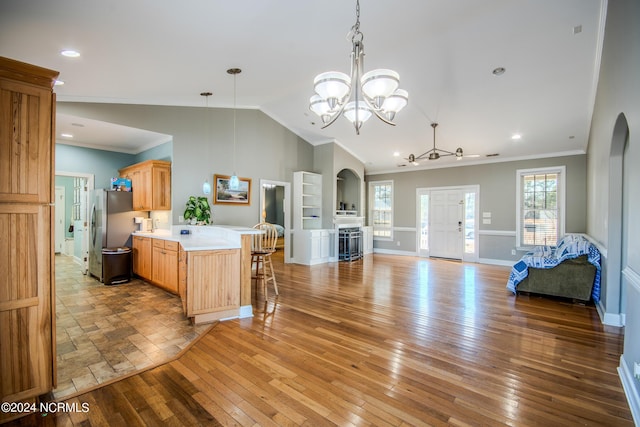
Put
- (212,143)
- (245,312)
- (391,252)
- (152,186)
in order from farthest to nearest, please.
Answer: (391,252), (212,143), (152,186), (245,312)

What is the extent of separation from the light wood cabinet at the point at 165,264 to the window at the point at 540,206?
24.4 ft

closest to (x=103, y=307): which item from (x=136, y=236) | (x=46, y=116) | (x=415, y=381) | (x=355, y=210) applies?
(x=136, y=236)

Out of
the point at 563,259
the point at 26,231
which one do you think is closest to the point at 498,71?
the point at 563,259

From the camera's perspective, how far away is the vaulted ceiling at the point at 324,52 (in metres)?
2.78

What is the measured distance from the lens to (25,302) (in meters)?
1.88

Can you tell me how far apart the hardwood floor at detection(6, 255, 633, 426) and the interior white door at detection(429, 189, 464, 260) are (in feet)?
12.9

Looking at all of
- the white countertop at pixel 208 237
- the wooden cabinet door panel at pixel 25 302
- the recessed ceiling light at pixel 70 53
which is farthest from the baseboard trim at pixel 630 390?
the recessed ceiling light at pixel 70 53

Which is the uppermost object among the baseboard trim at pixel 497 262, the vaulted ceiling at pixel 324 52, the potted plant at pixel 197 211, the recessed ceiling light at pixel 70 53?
the vaulted ceiling at pixel 324 52

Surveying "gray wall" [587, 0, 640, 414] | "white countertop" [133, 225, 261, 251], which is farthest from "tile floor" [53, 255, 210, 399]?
"gray wall" [587, 0, 640, 414]

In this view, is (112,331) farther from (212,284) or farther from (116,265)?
(116,265)

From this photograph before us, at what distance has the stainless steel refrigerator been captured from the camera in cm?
516

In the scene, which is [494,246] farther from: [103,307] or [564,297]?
[103,307]

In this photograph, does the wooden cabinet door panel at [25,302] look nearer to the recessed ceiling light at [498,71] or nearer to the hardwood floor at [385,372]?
the hardwood floor at [385,372]

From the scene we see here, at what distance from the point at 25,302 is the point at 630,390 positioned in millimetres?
4056
